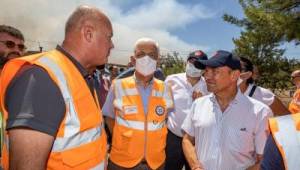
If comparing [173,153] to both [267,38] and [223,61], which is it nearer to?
[223,61]

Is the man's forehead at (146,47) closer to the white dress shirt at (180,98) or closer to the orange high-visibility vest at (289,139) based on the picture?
the white dress shirt at (180,98)

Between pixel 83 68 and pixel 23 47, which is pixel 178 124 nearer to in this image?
pixel 23 47

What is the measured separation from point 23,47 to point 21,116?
281 cm

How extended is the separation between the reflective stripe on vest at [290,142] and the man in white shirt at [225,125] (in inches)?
59.3

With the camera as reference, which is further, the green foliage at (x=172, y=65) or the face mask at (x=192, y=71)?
the green foliage at (x=172, y=65)

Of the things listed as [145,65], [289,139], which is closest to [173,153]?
[145,65]

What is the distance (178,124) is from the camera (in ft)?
14.5

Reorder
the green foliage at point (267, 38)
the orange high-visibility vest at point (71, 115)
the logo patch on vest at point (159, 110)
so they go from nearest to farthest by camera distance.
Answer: the orange high-visibility vest at point (71, 115) < the logo patch on vest at point (159, 110) < the green foliage at point (267, 38)

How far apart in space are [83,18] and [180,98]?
2.58m

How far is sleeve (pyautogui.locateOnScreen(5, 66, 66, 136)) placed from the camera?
1.71 metres

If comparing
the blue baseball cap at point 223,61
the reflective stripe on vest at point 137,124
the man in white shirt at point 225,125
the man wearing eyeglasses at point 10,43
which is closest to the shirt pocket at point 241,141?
the man in white shirt at point 225,125

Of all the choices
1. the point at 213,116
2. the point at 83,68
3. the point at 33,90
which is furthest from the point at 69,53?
the point at 213,116

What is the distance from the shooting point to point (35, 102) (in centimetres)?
173

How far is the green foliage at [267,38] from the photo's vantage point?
18659mm
